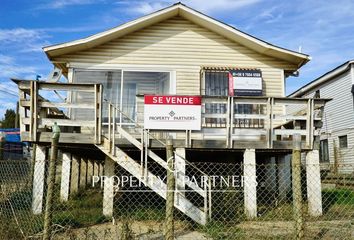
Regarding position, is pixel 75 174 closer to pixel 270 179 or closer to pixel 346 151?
pixel 270 179

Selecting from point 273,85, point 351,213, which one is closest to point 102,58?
point 273,85

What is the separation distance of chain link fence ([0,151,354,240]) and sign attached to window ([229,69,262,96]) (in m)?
2.61

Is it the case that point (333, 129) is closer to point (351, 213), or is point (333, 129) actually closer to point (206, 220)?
point (351, 213)

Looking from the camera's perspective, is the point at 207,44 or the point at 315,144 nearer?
the point at 315,144

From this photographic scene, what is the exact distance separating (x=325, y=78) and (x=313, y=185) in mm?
14746

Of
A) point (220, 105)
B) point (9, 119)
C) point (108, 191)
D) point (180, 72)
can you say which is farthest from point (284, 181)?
point (9, 119)

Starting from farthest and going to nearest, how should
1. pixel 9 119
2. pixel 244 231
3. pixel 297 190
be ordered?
pixel 9 119 < pixel 244 231 < pixel 297 190

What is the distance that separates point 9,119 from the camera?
59062 millimetres

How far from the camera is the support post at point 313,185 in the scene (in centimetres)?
998

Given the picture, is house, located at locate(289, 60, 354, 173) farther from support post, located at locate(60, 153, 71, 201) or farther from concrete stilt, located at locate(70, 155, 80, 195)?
support post, located at locate(60, 153, 71, 201)

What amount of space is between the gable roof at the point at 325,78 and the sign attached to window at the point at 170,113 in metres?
14.0

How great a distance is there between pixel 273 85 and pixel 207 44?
8.74 feet

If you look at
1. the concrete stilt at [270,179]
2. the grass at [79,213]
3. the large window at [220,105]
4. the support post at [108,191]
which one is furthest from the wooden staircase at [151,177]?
the concrete stilt at [270,179]

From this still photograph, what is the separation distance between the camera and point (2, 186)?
790cm
